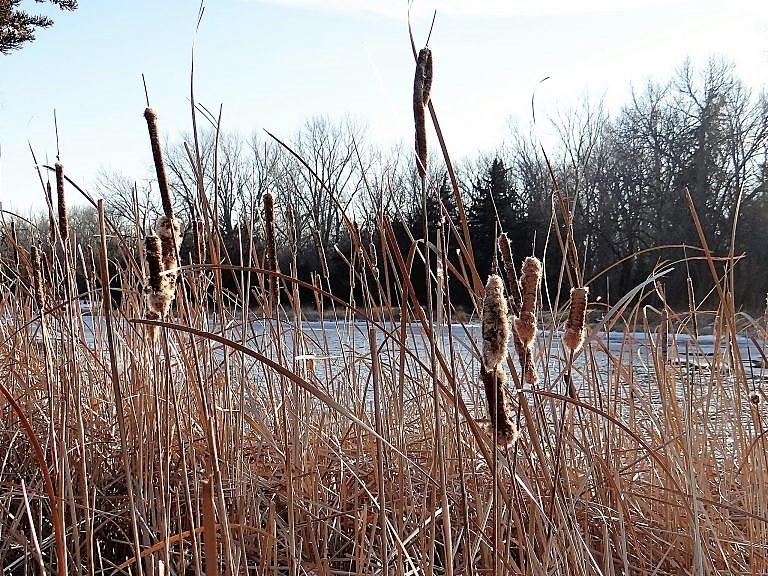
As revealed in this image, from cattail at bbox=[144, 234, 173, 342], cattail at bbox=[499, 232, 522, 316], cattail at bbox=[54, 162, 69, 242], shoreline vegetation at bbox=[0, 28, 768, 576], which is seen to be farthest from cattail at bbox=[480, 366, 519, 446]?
cattail at bbox=[54, 162, 69, 242]

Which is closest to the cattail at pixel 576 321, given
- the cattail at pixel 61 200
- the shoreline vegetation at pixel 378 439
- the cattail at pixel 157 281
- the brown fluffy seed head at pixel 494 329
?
the shoreline vegetation at pixel 378 439

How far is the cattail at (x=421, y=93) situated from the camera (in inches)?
23.6

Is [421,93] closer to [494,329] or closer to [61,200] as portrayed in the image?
[494,329]

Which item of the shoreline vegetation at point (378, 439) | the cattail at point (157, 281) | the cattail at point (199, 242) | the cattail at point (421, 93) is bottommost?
the shoreline vegetation at point (378, 439)

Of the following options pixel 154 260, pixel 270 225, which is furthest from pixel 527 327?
pixel 270 225

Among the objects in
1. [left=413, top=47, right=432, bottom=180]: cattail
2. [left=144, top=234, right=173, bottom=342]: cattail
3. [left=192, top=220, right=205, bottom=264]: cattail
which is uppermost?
[left=413, top=47, right=432, bottom=180]: cattail

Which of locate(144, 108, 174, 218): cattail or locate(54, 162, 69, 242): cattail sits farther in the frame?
locate(54, 162, 69, 242): cattail

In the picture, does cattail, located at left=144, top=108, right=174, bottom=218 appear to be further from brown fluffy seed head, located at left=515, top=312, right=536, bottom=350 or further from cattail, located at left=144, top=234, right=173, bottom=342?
brown fluffy seed head, located at left=515, top=312, right=536, bottom=350

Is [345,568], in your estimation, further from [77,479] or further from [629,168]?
[629,168]

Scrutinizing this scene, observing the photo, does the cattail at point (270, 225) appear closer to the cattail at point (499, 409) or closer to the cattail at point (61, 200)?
the cattail at point (61, 200)

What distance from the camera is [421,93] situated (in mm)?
599

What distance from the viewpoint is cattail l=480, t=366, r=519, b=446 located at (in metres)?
0.58

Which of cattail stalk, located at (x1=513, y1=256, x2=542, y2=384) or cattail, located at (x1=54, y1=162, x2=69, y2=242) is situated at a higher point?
cattail, located at (x1=54, y1=162, x2=69, y2=242)

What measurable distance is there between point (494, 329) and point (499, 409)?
0.38 ft
